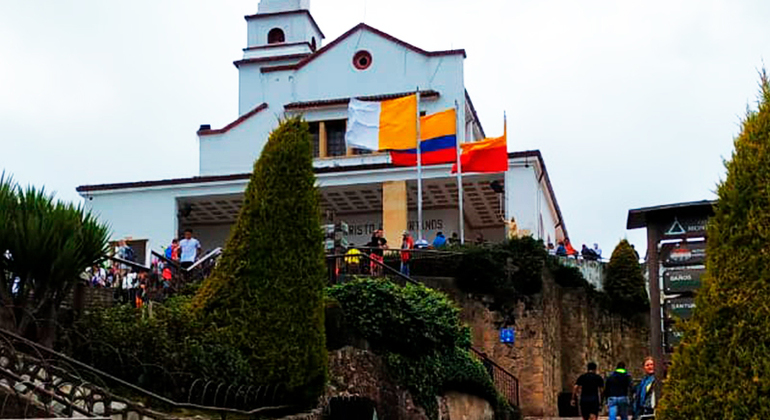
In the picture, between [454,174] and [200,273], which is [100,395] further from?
[454,174]

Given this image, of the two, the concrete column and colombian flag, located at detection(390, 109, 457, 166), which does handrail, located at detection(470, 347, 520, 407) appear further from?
the concrete column

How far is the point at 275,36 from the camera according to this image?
148 feet

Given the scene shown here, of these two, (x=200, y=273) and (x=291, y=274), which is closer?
(x=291, y=274)

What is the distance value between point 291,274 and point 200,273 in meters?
4.72

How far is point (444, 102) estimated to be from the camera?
126 feet

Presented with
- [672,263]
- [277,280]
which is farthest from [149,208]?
[672,263]

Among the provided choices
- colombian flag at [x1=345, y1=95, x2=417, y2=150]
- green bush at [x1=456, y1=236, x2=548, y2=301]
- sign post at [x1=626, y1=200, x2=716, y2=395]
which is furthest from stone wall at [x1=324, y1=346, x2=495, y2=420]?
colombian flag at [x1=345, y1=95, x2=417, y2=150]

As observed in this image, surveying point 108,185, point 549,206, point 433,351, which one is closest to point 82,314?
point 433,351

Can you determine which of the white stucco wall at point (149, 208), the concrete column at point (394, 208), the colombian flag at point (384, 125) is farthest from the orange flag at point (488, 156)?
the white stucco wall at point (149, 208)

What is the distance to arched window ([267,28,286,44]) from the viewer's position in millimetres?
45000

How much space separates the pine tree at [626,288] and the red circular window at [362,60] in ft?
36.6

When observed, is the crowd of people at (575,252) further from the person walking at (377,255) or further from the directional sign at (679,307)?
the directional sign at (679,307)

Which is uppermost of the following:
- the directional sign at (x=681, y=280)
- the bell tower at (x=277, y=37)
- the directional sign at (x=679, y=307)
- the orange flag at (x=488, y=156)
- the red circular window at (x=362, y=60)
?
the bell tower at (x=277, y=37)

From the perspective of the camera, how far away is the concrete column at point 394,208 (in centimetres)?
3606
